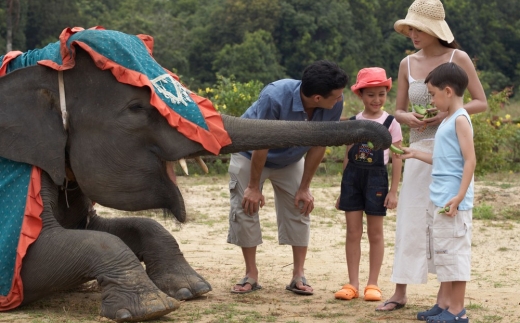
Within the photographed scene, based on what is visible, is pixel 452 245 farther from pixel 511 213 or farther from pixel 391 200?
pixel 511 213

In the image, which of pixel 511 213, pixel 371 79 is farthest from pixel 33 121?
pixel 511 213

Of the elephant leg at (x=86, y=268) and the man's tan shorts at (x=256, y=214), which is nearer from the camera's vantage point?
the elephant leg at (x=86, y=268)

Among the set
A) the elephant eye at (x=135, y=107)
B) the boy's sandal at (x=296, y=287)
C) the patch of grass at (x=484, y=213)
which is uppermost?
the elephant eye at (x=135, y=107)

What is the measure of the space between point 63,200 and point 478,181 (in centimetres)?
915

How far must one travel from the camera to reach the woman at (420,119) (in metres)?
6.05

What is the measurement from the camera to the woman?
6.05 m

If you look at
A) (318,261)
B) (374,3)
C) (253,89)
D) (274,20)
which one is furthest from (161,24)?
(318,261)

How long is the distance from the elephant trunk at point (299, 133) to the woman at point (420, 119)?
18.8 inches

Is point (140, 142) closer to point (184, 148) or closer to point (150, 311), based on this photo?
point (184, 148)

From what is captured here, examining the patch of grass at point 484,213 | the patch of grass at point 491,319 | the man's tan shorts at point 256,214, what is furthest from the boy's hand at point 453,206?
the patch of grass at point 484,213

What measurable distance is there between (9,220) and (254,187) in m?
1.75

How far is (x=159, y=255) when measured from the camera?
678 cm

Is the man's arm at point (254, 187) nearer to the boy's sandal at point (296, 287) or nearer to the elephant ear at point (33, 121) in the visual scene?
the boy's sandal at point (296, 287)

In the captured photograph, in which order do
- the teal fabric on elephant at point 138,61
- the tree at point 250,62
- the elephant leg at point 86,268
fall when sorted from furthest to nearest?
the tree at point 250,62 < the teal fabric on elephant at point 138,61 < the elephant leg at point 86,268
